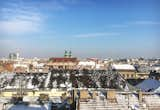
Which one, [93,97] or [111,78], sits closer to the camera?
[93,97]

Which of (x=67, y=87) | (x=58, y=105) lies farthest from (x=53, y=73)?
(x=58, y=105)

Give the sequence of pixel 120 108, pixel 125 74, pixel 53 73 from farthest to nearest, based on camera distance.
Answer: pixel 125 74 < pixel 53 73 < pixel 120 108

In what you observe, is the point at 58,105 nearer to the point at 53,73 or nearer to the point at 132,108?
the point at 132,108

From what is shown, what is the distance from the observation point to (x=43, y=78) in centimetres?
6375

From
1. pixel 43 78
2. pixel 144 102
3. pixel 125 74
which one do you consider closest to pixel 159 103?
pixel 144 102

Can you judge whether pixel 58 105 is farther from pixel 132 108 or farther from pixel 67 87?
pixel 67 87

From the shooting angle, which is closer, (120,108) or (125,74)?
(120,108)

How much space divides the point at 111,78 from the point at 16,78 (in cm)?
1801

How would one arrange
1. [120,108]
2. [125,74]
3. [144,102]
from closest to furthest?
[120,108] < [144,102] < [125,74]

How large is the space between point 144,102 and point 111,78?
94.6 feet

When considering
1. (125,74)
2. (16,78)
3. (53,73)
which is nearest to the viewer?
(16,78)

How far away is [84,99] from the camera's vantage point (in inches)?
1321

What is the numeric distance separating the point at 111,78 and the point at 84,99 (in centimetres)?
3144

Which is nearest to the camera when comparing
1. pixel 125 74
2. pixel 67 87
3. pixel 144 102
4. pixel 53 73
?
pixel 144 102
